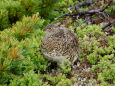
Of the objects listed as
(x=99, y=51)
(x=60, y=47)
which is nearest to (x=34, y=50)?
(x=60, y=47)

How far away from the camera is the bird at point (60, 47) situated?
588 cm

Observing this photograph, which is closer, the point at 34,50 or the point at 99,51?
the point at 34,50

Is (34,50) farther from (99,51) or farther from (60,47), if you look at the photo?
(99,51)

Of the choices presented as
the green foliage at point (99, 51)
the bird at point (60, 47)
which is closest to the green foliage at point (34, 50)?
the green foliage at point (99, 51)

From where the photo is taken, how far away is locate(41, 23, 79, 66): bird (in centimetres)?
588

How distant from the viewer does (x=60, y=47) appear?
19.4 ft

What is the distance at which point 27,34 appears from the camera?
5430mm

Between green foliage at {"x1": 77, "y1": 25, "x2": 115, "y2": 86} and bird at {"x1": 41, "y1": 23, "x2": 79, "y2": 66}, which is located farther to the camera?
bird at {"x1": 41, "y1": 23, "x2": 79, "y2": 66}

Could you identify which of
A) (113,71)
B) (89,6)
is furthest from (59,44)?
(89,6)

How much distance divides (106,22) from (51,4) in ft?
5.17

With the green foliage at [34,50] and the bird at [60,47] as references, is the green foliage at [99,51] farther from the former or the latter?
the bird at [60,47]

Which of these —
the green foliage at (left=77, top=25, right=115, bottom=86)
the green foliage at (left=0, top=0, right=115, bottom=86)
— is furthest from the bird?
the green foliage at (left=77, top=25, right=115, bottom=86)

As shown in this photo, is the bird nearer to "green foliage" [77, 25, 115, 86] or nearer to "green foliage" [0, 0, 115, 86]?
"green foliage" [0, 0, 115, 86]

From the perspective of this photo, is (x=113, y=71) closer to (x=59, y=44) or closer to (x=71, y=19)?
(x=59, y=44)
